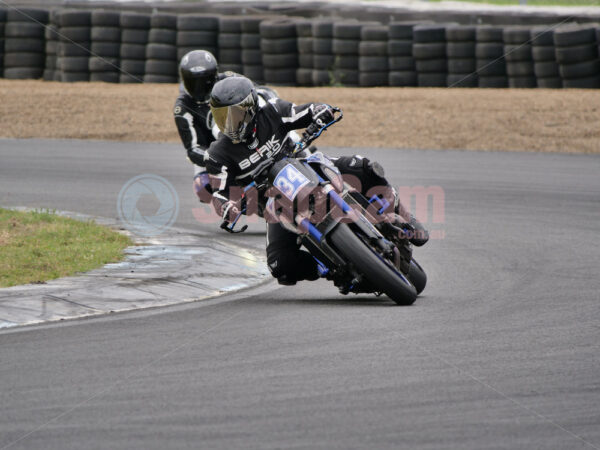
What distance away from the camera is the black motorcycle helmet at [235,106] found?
6758 millimetres

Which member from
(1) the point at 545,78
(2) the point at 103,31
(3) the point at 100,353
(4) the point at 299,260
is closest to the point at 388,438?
(3) the point at 100,353

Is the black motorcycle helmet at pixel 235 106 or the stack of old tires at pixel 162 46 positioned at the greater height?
the stack of old tires at pixel 162 46

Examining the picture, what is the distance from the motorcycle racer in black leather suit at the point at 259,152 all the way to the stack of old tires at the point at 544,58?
1205 cm

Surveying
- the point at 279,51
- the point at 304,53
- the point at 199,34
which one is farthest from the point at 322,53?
the point at 199,34

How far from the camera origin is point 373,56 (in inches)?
784

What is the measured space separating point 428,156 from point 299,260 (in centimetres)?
847

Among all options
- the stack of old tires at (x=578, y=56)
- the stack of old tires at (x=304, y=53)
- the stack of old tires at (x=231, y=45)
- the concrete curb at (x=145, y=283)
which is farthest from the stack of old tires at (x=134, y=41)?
the concrete curb at (x=145, y=283)

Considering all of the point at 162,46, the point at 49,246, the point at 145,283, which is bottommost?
the point at 145,283

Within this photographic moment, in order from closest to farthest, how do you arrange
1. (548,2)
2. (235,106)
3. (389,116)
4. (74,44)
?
(235,106)
(389,116)
(74,44)
(548,2)

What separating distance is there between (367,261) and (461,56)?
13.4m

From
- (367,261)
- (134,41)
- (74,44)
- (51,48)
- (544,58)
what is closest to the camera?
(367,261)

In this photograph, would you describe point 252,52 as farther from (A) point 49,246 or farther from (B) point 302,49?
(A) point 49,246

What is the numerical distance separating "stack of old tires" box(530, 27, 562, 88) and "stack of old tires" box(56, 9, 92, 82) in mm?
9350

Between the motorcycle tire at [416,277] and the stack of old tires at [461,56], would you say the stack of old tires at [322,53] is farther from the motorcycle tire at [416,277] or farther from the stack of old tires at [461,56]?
the motorcycle tire at [416,277]
